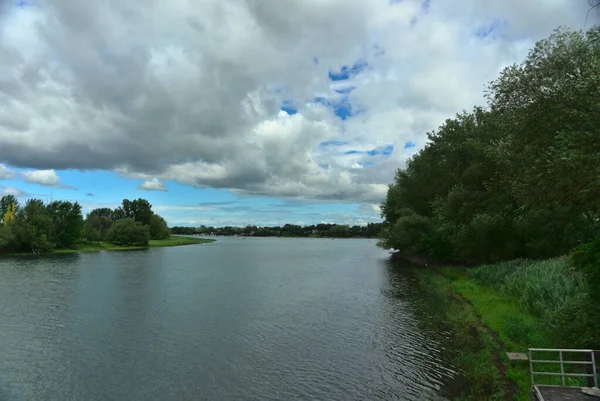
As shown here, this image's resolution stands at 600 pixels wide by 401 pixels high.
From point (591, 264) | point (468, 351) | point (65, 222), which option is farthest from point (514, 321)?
point (65, 222)

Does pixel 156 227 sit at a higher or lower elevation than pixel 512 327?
higher

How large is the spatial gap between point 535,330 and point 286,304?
63.2 ft

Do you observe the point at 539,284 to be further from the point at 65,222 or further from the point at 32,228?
the point at 65,222

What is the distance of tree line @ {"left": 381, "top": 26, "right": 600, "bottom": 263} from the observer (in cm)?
1778

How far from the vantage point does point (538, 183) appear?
20.3 m

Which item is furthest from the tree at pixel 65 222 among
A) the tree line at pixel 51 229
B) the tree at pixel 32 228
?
the tree at pixel 32 228

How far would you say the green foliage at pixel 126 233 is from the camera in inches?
5379

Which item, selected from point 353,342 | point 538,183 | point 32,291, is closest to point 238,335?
point 353,342

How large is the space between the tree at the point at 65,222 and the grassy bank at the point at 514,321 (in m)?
110

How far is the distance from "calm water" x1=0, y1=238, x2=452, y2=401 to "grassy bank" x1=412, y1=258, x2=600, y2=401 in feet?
5.98

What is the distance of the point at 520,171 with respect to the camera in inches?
884

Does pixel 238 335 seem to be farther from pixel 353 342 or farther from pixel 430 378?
pixel 430 378

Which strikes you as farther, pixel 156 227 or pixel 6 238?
pixel 156 227

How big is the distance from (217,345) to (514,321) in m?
15.9
